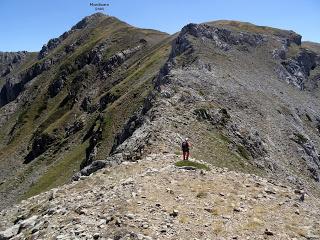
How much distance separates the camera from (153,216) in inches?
853

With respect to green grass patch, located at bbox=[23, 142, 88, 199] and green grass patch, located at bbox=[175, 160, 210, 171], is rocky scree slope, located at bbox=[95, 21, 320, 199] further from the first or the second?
green grass patch, located at bbox=[23, 142, 88, 199]

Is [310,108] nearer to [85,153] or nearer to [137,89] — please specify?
[137,89]

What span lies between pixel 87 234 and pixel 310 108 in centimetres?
8688

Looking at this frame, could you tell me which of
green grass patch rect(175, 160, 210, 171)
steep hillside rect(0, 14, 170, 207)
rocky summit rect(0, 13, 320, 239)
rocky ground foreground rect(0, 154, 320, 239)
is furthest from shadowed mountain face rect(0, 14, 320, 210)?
rocky ground foreground rect(0, 154, 320, 239)

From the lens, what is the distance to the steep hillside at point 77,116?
99256 mm

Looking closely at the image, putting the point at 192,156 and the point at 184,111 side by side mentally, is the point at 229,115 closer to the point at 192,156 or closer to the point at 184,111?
the point at 184,111

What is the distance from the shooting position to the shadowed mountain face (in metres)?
47.7

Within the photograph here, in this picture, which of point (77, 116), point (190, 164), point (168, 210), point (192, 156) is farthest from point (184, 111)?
point (77, 116)

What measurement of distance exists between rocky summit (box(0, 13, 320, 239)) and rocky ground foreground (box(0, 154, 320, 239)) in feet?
0.26

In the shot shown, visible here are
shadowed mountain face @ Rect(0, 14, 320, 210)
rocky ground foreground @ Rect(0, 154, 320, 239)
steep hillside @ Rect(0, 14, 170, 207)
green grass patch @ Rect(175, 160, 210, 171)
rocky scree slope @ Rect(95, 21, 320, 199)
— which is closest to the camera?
rocky ground foreground @ Rect(0, 154, 320, 239)

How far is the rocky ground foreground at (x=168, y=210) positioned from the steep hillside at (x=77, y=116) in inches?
2014

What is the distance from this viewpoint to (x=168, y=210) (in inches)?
881

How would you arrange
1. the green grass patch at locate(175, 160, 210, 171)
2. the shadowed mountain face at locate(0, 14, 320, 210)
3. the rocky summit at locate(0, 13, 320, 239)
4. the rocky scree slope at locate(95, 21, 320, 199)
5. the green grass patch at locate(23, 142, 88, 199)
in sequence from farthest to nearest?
the green grass patch at locate(23, 142, 88, 199) < the shadowed mountain face at locate(0, 14, 320, 210) < the rocky scree slope at locate(95, 21, 320, 199) < the green grass patch at locate(175, 160, 210, 171) < the rocky summit at locate(0, 13, 320, 239)

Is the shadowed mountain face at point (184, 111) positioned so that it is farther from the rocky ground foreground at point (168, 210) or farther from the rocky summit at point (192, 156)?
the rocky ground foreground at point (168, 210)
